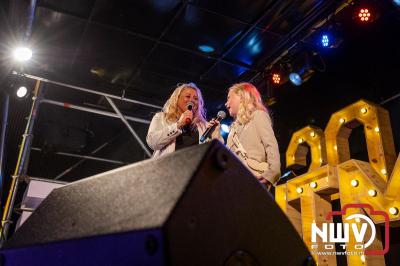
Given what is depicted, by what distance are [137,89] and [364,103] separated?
10.9 feet

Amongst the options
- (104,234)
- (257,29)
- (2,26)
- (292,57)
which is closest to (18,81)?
(2,26)

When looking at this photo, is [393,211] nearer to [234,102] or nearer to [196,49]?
[234,102]

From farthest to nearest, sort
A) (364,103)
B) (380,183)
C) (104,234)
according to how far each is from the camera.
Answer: (364,103)
(380,183)
(104,234)

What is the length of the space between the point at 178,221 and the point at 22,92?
13.6ft

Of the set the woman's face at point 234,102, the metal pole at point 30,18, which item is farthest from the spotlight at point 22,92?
the woman's face at point 234,102

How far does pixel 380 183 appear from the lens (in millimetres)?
2742

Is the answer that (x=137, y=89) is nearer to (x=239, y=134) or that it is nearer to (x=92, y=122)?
(x=92, y=122)

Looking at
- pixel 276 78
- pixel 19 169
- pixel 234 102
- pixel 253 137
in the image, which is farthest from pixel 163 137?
Answer: pixel 19 169

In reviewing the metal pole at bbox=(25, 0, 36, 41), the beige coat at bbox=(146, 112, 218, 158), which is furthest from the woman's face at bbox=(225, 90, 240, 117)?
the metal pole at bbox=(25, 0, 36, 41)

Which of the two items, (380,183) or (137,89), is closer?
(380,183)

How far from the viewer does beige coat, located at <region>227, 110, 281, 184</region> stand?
89.7 inches

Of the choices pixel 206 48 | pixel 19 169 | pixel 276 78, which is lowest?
pixel 19 169

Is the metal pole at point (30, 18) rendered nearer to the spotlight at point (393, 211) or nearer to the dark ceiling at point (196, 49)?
the dark ceiling at point (196, 49)

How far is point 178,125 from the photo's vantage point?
2.20 metres
